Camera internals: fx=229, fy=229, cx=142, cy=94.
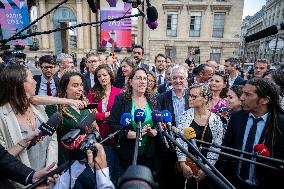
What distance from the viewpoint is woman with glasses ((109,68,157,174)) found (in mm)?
2975

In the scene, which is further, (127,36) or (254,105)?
(127,36)

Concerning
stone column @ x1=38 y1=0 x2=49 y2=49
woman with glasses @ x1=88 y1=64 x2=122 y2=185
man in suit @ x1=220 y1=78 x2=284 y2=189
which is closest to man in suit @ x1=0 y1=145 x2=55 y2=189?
woman with glasses @ x1=88 y1=64 x2=122 y2=185

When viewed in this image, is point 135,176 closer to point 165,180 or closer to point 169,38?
point 165,180

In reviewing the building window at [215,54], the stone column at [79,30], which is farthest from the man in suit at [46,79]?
the building window at [215,54]

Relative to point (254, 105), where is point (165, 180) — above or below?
below

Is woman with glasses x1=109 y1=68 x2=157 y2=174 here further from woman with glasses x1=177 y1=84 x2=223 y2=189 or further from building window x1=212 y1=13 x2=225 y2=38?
building window x1=212 y1=13 x2=225 y2=38

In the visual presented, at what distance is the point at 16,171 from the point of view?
1.79 m

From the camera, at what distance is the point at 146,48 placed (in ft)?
89.0

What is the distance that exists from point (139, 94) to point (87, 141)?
76.8 inches

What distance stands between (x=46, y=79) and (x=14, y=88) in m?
2.50

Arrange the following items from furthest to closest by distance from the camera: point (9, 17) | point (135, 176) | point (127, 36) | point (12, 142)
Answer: point (127, 36) < point (9, 17) < point (12, 142) < point (135, 176)

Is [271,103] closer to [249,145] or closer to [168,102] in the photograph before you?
[249,145]

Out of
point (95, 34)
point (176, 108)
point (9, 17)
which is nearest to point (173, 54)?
point (95, 34)

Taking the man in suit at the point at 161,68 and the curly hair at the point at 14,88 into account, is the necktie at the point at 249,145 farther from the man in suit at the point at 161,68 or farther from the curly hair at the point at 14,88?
the man in suit at the point at 161,68
